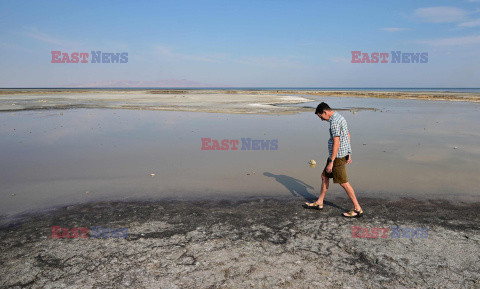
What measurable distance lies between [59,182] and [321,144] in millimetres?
8652

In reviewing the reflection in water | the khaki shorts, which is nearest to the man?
the khaki shorts

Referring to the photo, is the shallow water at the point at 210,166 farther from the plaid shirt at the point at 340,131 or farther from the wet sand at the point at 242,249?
the plaid shirt at the point at 340,131

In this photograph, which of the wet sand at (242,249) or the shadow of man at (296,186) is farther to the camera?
the shadow of man at (296,186)

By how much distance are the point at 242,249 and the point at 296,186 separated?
3115mm

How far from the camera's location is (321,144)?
1154 centimetres

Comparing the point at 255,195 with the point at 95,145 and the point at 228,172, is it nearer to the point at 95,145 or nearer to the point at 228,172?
the point at 228,172

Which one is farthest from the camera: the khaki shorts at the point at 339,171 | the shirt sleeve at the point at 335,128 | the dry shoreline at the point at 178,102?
the dry shoreline at the point at 178,102

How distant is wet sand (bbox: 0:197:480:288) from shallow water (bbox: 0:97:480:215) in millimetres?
805

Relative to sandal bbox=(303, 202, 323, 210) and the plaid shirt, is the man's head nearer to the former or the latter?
the plaid shirt

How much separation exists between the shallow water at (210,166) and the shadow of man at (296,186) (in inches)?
1.0

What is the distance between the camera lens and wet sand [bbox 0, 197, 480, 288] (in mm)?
3635

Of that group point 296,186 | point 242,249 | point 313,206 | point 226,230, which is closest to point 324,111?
point 313,206

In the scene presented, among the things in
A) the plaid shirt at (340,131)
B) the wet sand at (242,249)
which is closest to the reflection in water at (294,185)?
the wet sand at (242,249)

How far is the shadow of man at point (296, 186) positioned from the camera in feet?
21.0
